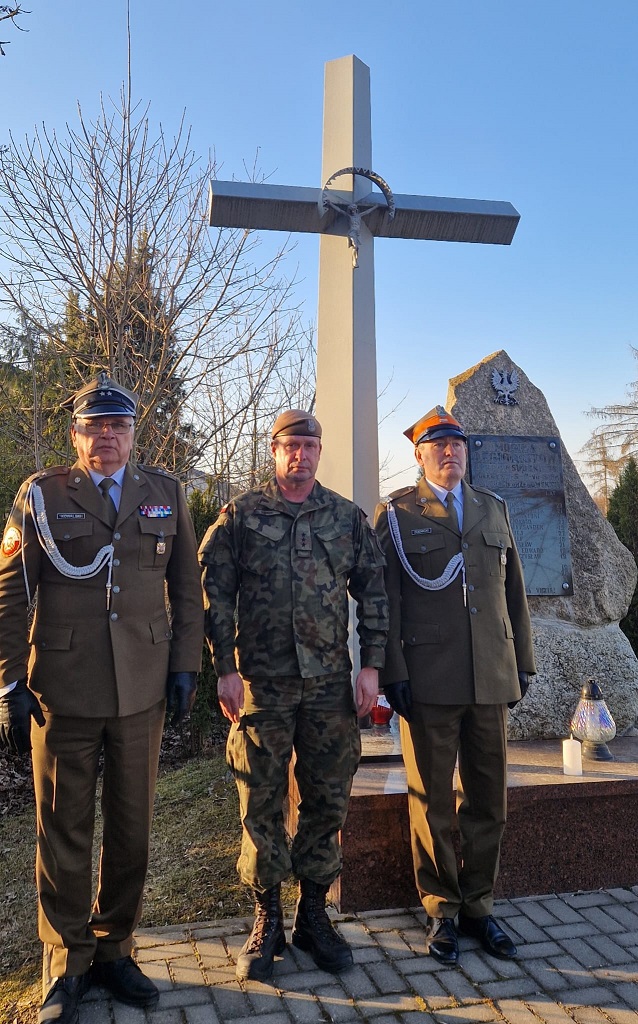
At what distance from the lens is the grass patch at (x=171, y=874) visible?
2.69 metres

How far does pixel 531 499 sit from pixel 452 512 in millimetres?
1239

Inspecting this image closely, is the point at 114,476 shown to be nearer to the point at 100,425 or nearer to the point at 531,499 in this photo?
the point at 100,425

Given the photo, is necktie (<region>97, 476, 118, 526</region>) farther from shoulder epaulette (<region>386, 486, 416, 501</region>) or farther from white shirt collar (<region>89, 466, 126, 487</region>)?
shoulder epaulette (<region>386, 486, 416, 501</region>)

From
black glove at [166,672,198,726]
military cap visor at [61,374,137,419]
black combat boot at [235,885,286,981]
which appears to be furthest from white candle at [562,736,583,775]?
military cap visor at [61,374,137,419]

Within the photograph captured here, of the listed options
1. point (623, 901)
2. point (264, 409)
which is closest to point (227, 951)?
point (623, 901)

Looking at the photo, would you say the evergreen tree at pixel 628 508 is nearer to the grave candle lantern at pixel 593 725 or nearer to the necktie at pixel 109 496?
the grave candle lantern at pixel 593 725

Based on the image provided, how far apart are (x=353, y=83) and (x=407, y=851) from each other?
13.7 ft

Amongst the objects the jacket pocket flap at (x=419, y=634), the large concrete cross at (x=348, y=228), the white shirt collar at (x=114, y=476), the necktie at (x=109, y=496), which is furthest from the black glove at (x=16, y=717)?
the large concrete cross at (x=348, y=228)

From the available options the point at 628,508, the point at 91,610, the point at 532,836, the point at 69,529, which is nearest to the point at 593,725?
the point at 532,836

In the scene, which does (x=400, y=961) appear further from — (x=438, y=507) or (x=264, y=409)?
(x=264, y=409)

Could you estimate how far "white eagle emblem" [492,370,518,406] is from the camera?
400cm

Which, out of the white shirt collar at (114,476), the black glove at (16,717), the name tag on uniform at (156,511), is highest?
the white shirt collar at (114,476)

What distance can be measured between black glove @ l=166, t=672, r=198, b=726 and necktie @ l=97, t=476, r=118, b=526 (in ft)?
1.88

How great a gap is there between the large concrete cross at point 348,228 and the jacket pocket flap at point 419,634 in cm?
125
